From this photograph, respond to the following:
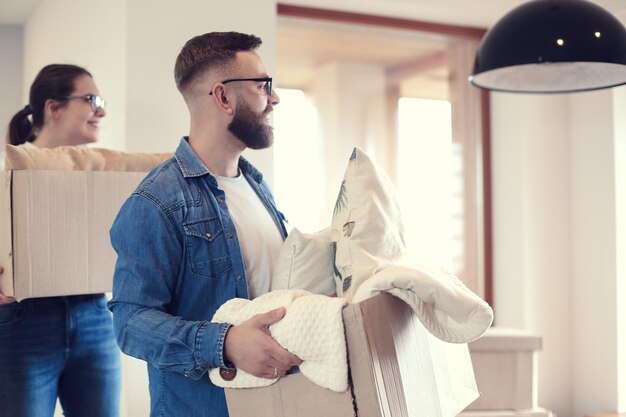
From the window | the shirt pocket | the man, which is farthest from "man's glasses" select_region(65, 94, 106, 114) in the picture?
the window

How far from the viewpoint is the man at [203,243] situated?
127 cm

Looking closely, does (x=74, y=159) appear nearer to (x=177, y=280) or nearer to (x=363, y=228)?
(x=177, y=280)

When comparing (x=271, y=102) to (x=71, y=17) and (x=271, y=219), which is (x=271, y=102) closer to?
(x=271, y=219)

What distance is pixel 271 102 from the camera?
1.58 meters

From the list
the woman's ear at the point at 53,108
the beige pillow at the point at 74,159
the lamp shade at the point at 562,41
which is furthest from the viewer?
the woman's ear at the point at 53,108

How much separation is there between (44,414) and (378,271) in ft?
3.54

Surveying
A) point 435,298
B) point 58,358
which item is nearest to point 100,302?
point 58,358

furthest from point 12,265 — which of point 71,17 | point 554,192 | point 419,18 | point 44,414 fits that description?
point 554,192

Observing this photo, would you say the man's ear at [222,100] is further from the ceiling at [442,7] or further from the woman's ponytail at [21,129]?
the ceiling at [442,7]

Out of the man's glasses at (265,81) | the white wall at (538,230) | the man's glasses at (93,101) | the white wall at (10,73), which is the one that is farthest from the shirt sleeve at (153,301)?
the white wall at (538,230)

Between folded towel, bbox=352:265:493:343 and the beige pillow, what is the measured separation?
3.03ft

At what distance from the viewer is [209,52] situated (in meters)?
1.54

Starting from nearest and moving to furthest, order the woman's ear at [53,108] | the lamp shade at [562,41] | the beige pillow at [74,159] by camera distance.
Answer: the beige pillow at [74,159] → the lamp shade at [562,41] → the woman's ear at [53,108]

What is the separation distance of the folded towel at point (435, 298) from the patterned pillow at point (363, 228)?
0.21 feet
